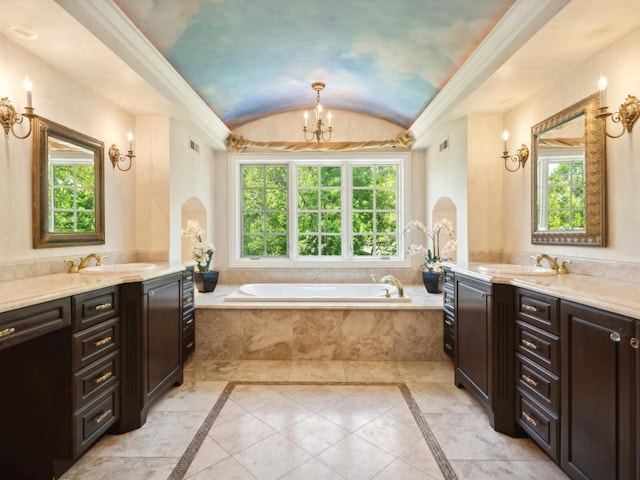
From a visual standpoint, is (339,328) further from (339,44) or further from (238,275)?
(339,44)

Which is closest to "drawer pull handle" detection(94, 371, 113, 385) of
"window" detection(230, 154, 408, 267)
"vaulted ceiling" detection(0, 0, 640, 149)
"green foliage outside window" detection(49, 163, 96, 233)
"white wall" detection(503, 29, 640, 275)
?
"green foliage outside window" detection(49, 163, 96, 233)

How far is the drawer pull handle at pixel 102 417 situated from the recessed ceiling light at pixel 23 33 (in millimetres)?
2091

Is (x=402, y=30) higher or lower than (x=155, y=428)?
higher

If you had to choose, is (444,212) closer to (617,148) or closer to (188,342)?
(617,148)

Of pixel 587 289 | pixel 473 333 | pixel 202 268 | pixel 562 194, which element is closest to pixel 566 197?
pixel 562 194

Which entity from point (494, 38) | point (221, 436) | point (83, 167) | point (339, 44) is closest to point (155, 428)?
point (221, 436)

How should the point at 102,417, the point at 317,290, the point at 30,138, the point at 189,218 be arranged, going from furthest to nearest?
1. the point at 189,218
2. the point at 317,290
3. the point at 30,138
4. the point at 102,417

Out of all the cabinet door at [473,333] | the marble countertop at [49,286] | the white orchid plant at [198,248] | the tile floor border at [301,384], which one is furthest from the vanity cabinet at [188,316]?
the cabinet door at [473,333]

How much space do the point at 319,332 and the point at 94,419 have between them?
70.7 inches

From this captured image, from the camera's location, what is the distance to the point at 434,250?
421cm

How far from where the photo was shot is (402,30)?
2.53 m

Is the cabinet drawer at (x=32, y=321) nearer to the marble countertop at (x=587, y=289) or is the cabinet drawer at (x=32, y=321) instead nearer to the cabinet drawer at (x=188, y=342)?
the cabinet drawer at (x=188, y=342)

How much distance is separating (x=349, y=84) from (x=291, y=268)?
2.25 m

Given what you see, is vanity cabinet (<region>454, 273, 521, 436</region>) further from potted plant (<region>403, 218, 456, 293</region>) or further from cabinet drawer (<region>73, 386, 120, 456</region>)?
cabinet drawer (<region>73, 386, 120, 456</region>)
